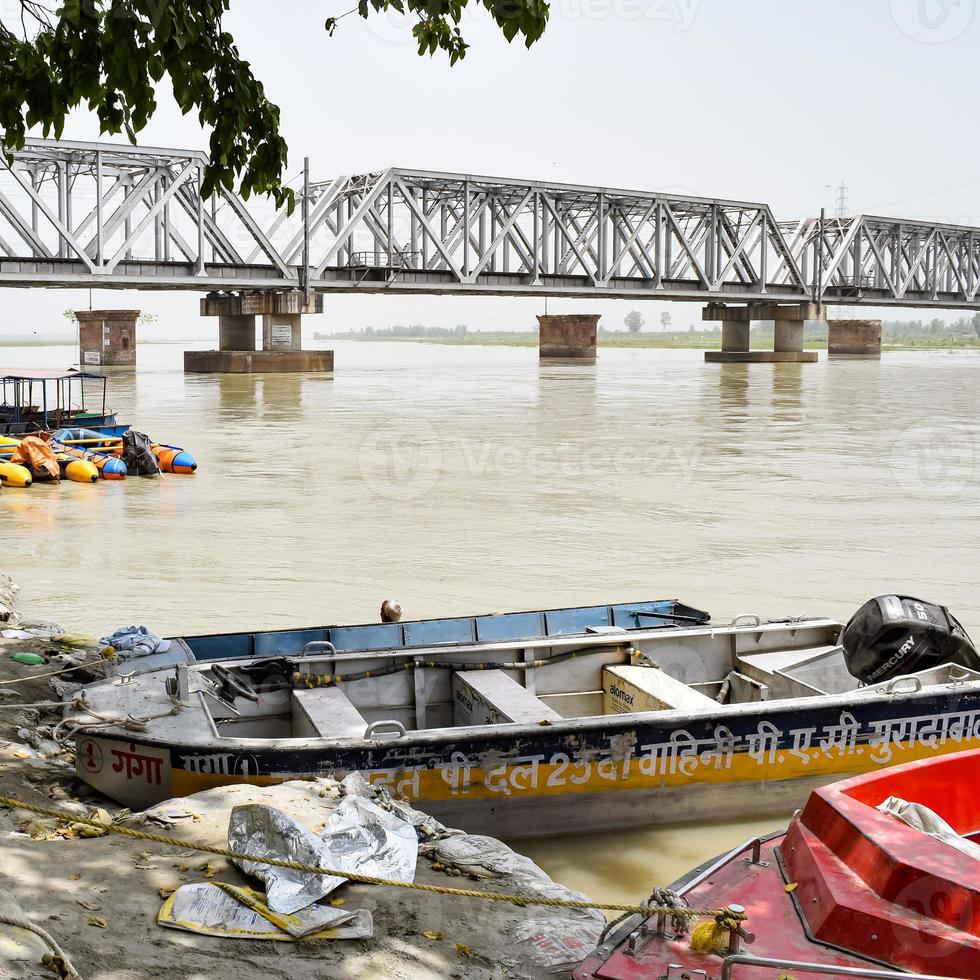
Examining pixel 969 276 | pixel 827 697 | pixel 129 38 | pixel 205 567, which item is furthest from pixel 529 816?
pixel 969 276

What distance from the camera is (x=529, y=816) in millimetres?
8250

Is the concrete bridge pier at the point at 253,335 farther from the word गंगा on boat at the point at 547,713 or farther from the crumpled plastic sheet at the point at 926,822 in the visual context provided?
the crumpled plastic sheet at the point at 926,822

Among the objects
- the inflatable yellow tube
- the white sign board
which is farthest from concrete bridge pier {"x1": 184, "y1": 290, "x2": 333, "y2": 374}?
the inflatable yellow tube

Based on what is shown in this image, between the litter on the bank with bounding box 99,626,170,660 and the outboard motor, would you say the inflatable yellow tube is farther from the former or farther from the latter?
the litter on the bank with bounding box 99,626,170,660

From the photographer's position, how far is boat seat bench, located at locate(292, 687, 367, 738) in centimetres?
845

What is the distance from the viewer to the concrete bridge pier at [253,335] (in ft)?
228

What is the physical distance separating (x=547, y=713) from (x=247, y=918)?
335cm

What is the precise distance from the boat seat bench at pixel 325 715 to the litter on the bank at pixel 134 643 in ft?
4.95

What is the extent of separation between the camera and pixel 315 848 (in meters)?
6.31

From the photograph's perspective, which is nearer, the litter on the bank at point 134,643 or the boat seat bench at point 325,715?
the boat seat bench at point 325,715

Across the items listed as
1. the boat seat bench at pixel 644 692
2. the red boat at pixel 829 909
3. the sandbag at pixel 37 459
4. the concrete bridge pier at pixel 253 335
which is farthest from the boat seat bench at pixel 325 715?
the concrete bridge pier at pixel 253 335

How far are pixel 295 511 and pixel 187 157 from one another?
47.9m

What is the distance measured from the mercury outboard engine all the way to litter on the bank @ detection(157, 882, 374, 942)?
199 inches

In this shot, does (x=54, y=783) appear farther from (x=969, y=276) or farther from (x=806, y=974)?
(x=969, y=276)
